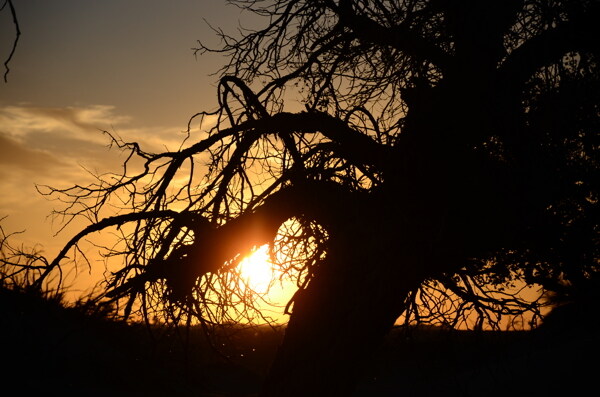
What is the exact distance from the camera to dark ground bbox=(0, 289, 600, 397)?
8.70 meters

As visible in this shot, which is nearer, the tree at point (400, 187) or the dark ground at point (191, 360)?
the tree at point (400, 187)

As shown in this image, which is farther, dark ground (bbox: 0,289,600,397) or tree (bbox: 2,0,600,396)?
dark ground (bbox: 0,289,600,397)

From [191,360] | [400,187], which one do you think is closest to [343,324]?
[400,187]

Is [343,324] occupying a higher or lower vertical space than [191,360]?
lower

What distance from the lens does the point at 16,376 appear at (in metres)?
8.99

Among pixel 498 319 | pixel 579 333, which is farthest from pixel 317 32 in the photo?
pixel 579 333

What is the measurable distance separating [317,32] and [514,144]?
2844 mm

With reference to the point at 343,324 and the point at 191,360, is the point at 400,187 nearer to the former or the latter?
the point at 343,324

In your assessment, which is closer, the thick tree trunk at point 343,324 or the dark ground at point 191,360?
the thick tree trunk at point 343,324

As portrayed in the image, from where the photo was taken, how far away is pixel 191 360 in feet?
41.2

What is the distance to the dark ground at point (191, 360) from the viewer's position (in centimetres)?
870

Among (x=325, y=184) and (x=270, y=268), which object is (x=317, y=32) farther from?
(x=270, y=268)

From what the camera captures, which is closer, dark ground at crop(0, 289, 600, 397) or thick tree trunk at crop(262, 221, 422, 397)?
thick tree trunk at crop(262, 221, 422, 397)

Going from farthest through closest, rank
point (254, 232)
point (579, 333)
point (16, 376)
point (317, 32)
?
point (579, 333) < point (16, 376) < point (317, 32) < point (254, 232)
